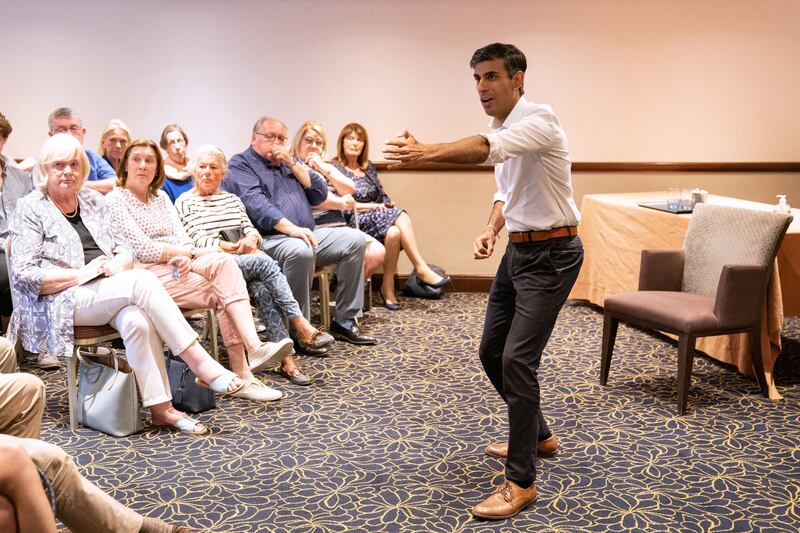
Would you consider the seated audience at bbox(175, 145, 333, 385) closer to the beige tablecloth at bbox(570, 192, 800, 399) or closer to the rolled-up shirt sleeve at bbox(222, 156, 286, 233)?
the rolled-up shirt sleeve at bbox(222, 156, 286, 233)

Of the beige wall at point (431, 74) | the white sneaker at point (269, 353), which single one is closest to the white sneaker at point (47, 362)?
the white sneaker at point (269, 353)

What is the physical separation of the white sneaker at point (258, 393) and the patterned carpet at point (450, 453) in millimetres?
49

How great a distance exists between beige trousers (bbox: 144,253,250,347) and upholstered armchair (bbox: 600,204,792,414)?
1.89 m

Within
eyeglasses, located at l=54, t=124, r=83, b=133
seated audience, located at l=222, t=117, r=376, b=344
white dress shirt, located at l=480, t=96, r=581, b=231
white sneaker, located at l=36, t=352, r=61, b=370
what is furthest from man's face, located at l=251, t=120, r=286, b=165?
white dress shirt, located at l=480, t=96, r=581, b=231

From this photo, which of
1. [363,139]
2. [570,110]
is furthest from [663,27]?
[363,139]

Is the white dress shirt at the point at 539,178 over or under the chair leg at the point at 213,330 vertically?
over

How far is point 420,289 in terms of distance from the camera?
6.32 m

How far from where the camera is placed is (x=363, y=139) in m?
6.23

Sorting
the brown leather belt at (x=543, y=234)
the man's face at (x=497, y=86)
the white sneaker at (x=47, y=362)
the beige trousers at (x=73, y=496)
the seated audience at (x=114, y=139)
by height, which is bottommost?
the white sneaker at (x=47, y=362)

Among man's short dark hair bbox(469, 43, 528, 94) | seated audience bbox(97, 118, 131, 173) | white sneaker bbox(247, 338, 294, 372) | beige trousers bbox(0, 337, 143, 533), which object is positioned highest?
man's short dark hair bbox(469, 43, 528, 94)

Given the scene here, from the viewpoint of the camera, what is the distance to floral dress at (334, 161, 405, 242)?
6.16 metres

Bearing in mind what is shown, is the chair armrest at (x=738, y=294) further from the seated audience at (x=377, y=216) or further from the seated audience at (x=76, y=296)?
the seated audience at (x=377, y=216)

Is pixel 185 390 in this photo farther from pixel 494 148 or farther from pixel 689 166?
pixel 689 166

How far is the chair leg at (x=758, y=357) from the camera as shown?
162 inches
